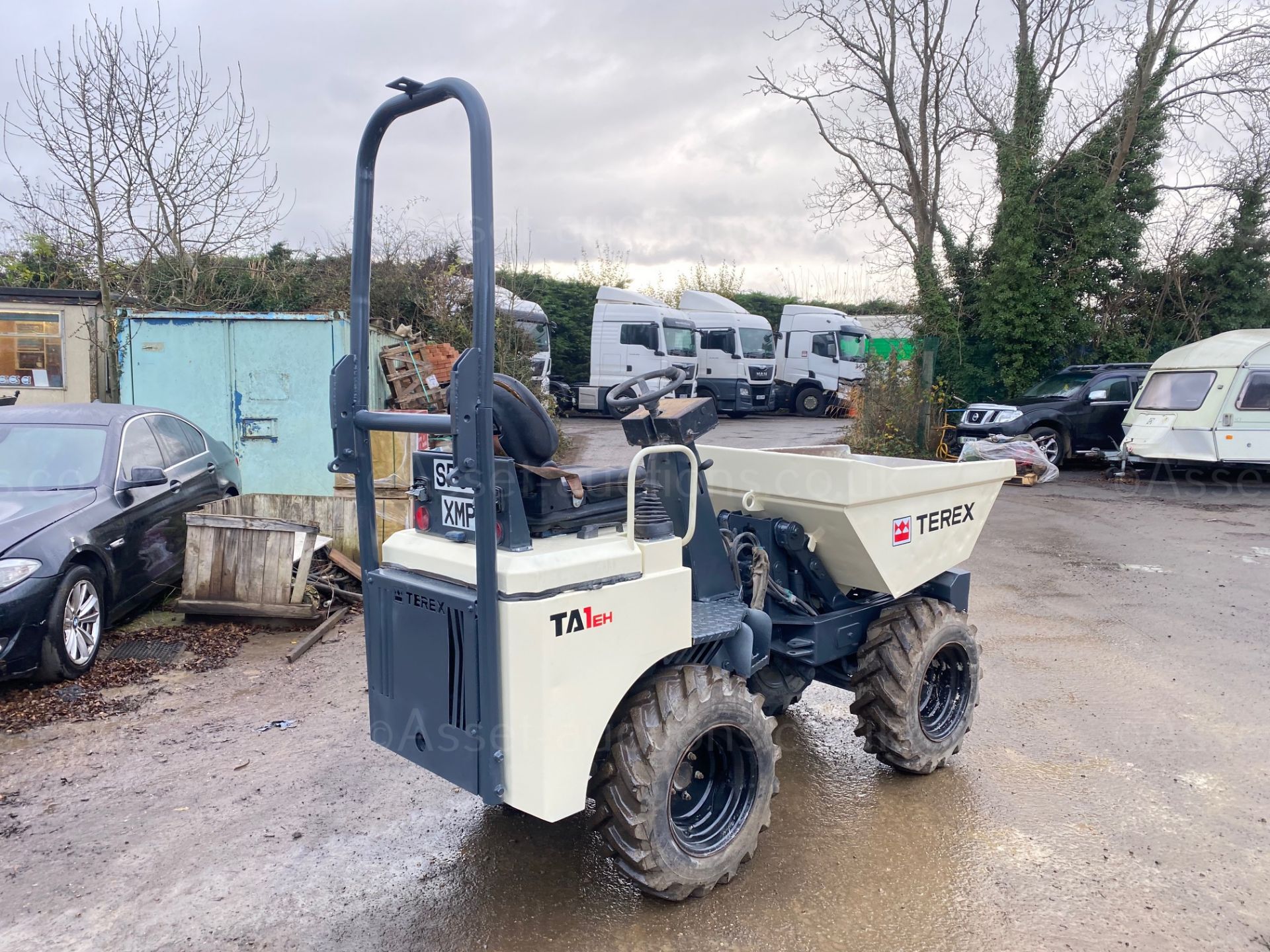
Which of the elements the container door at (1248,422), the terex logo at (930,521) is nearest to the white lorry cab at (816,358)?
the container door at (1248,422)

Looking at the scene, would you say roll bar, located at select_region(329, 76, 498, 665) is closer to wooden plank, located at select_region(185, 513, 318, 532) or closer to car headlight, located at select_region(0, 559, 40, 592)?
car headlight, located at select_region(0, 559, 40, 592)

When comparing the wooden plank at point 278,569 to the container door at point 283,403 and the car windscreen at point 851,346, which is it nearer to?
the container door at point 283,403

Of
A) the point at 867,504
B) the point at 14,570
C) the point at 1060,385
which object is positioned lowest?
the point at 14,570

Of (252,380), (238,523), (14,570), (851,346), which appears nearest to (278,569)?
(238,523)

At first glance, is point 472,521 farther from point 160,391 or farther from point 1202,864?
point 160,391

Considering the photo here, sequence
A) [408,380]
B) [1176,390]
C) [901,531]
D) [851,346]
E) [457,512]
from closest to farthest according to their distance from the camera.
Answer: [457,512], [901,531], [408,380], [1176,390], [851,346]

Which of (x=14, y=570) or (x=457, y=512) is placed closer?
(x=457, y=512)

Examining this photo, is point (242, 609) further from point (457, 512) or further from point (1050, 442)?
point (1050, 442)

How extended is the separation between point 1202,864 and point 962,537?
5.29 feet

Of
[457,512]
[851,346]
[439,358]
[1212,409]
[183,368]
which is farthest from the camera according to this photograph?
[851,346]

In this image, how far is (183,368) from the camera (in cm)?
→ 878

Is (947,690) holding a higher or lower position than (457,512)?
lower

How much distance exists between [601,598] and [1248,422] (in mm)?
13417

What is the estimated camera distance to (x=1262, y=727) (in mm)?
4570
